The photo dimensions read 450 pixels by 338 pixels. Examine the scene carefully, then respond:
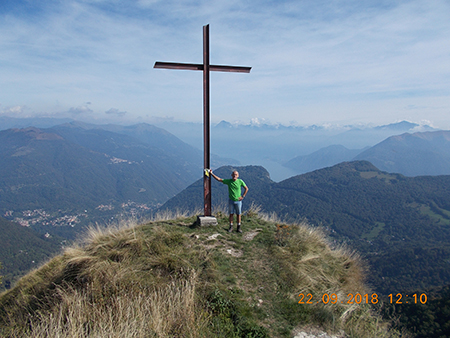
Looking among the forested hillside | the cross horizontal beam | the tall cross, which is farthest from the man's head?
the forested hillside

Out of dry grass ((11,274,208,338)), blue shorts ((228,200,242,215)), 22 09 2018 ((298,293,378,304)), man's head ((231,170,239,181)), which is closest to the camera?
dry grass ((11,274,208,338))

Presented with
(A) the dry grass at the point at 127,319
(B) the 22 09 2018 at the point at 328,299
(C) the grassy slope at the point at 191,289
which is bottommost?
(B) the 22 09 2018 at the point at 328,299

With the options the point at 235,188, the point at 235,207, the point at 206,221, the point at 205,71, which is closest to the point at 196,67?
the point at 205,71

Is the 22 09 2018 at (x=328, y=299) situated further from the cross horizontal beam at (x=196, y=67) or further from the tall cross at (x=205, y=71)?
the cross horizontal beam at (x=196, y=67)

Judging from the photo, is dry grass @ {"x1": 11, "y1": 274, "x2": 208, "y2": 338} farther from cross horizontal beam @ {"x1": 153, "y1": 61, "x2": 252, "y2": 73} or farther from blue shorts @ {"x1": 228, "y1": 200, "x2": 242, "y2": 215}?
cross horizontal beam @ {"x1": 153, "y1": 61, "x2": 252, "y2": 73}

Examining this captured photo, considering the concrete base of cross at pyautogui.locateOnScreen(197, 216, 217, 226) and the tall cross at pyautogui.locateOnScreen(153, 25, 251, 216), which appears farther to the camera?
the concrete base of cross at pyautogui.locateOnScreen(197, 216, 217, 226)

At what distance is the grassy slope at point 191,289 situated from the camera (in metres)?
4.97

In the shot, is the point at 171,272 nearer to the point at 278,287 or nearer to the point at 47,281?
the point at 278,287

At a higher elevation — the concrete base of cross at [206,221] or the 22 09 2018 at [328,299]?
the concrete base of cross at [206,221]

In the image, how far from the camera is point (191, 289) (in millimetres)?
6000

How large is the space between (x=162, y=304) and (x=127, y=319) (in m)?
0.80

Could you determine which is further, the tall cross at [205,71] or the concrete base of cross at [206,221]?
the concrete base of cross at [206,221]

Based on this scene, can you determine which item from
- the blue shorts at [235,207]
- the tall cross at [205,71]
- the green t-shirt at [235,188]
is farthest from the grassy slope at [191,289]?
the tall cross at [205,71]

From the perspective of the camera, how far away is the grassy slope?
4973 mm
